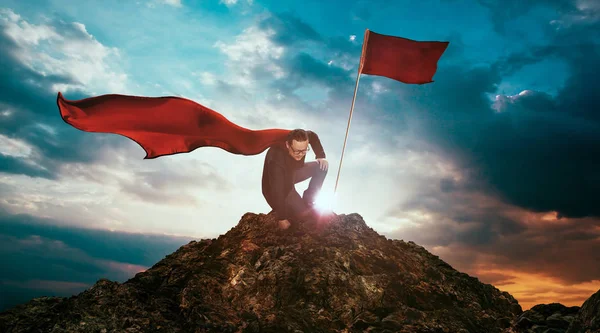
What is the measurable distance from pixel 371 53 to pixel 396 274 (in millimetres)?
5833

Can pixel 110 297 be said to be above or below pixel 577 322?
below

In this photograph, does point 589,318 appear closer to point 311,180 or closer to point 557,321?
point 557,321

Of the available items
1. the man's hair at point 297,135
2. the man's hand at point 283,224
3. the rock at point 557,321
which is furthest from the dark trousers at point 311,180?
the rock at point 557,321

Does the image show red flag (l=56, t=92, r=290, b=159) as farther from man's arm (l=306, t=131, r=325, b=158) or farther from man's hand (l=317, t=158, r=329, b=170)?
man's hand (l=317, t=158, r=329, b=170)

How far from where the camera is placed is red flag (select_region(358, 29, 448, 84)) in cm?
1029

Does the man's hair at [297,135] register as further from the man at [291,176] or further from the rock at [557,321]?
the rock at [557,321]

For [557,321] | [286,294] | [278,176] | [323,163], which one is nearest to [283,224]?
[278,176]

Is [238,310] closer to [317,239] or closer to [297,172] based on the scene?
[317,239]

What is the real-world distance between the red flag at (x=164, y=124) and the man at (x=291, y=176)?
375 millimetres

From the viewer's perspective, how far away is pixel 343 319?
20.6 feet

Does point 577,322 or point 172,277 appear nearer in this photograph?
point 577,322

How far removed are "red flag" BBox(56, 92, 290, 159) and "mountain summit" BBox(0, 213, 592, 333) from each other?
2.02 m

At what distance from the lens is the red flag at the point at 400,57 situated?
10.3 meters

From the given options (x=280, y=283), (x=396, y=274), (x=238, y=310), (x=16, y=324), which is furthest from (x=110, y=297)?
(x=396, y=274)
